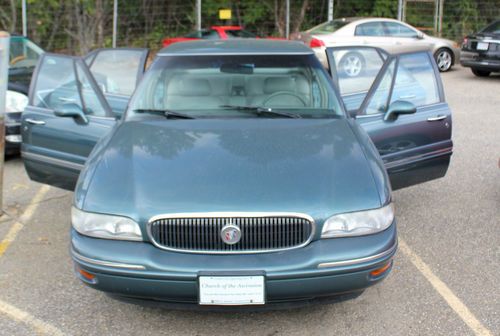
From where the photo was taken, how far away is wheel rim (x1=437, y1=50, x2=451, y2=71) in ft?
50.1

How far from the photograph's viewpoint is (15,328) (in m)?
3.38

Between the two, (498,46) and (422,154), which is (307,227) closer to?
(422,154)

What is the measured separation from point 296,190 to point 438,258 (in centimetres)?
174

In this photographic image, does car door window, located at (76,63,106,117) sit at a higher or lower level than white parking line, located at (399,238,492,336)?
higher

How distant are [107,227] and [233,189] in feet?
2.21

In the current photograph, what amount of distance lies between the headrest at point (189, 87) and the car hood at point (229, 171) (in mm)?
510

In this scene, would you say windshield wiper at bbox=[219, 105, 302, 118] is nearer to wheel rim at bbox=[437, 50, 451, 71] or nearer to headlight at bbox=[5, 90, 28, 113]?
headlight at bbox=[5, 90, 28, 113]

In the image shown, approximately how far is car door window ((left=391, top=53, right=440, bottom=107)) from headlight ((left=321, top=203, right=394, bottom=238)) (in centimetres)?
→ 211

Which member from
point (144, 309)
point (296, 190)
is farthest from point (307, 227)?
point (144, 309)

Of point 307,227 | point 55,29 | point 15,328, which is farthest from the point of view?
point 55,29

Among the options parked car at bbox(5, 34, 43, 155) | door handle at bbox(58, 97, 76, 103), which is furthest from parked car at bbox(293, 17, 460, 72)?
door handle at bbox(58, 97, 76, 103)

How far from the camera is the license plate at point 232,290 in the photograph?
2.89 metres

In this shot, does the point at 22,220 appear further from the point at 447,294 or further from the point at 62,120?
the point at 447,294

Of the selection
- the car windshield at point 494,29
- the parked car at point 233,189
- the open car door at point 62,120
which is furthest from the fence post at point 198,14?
the parked car at point 233,189
